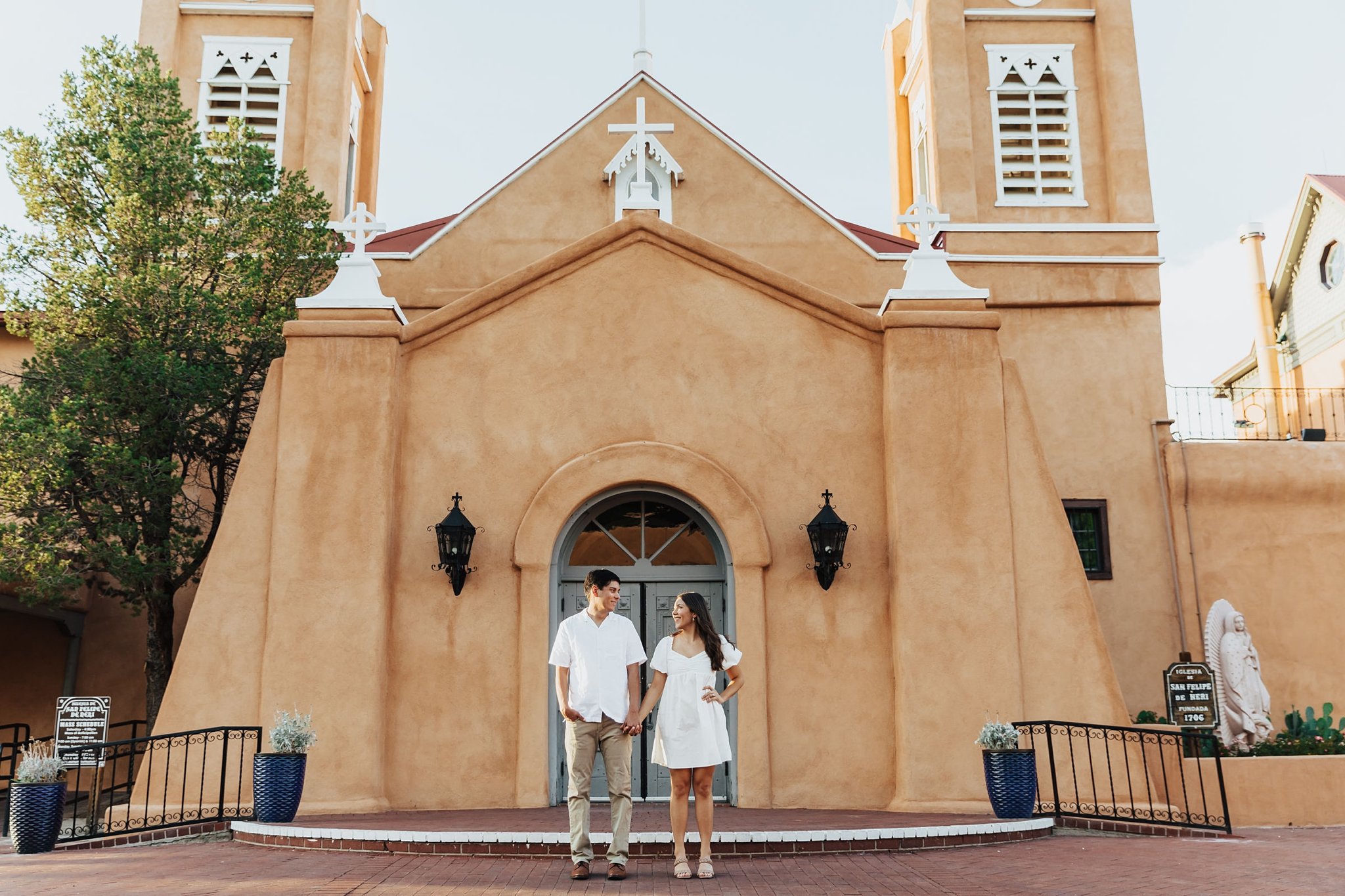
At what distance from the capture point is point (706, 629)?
24.0ft

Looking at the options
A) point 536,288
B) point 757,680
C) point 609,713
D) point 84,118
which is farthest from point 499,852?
point 84,118

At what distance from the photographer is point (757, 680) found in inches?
431

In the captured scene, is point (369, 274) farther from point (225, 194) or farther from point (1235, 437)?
point (1235, 437)

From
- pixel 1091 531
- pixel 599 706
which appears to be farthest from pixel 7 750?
pixel 1091 531

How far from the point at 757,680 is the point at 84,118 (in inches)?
448

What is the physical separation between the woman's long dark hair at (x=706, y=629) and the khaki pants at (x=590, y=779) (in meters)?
0.73

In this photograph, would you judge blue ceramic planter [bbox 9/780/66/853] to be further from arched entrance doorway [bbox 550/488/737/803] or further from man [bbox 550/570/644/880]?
man [bbox 550/570/644/880]

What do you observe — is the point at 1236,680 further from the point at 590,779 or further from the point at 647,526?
the point at 590,779

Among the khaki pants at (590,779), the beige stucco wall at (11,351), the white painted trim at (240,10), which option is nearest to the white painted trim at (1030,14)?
the white painted trim at (240,10)

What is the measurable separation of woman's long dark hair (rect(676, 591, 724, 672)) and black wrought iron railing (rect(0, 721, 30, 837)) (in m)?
9.63

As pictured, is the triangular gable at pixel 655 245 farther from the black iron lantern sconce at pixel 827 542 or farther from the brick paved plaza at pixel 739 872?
the brick paved plaza at pixel 739 872

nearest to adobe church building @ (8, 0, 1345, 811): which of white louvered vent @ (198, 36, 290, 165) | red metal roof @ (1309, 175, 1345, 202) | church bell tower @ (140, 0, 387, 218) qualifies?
church bell tower @ (140, 0, 387, 218)

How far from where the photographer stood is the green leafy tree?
44.6 feet

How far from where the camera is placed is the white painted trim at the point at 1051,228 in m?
18.0
